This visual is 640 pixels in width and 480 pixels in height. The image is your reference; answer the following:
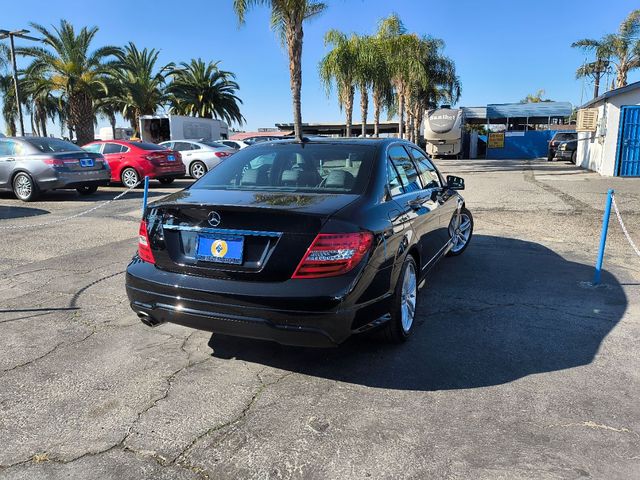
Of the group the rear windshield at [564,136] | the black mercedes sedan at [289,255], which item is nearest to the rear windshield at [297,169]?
the black mercedes sedan at [289,255]

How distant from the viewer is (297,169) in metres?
3.81

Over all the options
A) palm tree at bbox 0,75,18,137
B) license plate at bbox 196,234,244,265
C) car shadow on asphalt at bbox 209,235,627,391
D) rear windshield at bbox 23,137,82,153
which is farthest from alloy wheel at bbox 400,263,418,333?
palm tree at bbox 0,75,18,137

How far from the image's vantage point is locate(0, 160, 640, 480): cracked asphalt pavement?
2398 mm

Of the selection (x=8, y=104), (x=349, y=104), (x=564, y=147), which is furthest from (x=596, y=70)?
(x=8, y=104)

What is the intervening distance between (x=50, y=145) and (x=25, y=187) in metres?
1.16

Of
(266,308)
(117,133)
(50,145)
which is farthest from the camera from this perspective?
(117,133)

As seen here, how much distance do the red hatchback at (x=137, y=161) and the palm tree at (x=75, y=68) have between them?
53.9ft

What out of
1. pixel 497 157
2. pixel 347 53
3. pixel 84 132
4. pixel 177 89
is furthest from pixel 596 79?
pixel 84 132

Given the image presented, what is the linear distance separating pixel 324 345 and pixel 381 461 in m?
0.73

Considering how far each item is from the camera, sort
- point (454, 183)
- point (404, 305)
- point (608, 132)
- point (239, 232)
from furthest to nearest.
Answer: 1. point (608, 132)
2. point (454, 183)
3. point (404, 305)
4. point (239, 232)

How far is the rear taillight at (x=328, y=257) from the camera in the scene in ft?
9.20

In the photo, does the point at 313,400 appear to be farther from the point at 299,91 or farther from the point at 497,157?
the point at 497,157

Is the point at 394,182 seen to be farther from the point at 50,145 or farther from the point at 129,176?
the point at 129,176

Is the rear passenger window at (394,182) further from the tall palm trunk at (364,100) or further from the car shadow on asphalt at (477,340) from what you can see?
the tall palm trunk at (364,100)
